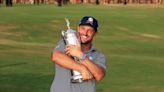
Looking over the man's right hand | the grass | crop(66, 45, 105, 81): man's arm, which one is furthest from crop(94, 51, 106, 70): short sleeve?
the grass

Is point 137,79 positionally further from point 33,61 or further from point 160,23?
point 160,23

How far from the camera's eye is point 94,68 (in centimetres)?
557

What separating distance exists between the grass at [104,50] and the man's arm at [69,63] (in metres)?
7.54

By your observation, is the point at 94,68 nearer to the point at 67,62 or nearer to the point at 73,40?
the point at 67,62

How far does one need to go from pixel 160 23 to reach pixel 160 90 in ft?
76.7

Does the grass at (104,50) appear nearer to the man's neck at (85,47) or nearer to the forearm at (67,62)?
the man's neck at (85,47)

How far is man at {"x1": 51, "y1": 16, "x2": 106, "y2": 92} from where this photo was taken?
5457 millimetres

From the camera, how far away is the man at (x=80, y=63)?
215 inches

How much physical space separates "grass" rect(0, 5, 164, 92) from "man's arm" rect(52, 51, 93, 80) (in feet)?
24.7

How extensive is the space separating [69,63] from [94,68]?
0.84 feet

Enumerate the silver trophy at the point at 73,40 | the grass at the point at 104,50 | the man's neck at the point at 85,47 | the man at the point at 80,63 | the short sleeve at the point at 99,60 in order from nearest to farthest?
the silver trophy at the point at 73,40 < the man at the point at 80,63 < the man's neck at the point at 85,47 < the short sleeve at the point at 99,60 < the grass at the point at 104,50

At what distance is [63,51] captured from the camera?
550cm

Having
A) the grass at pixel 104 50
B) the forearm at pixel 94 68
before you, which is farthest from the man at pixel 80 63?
the grass at pixel 104 50

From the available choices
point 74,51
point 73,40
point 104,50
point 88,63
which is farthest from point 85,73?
point 104,50
